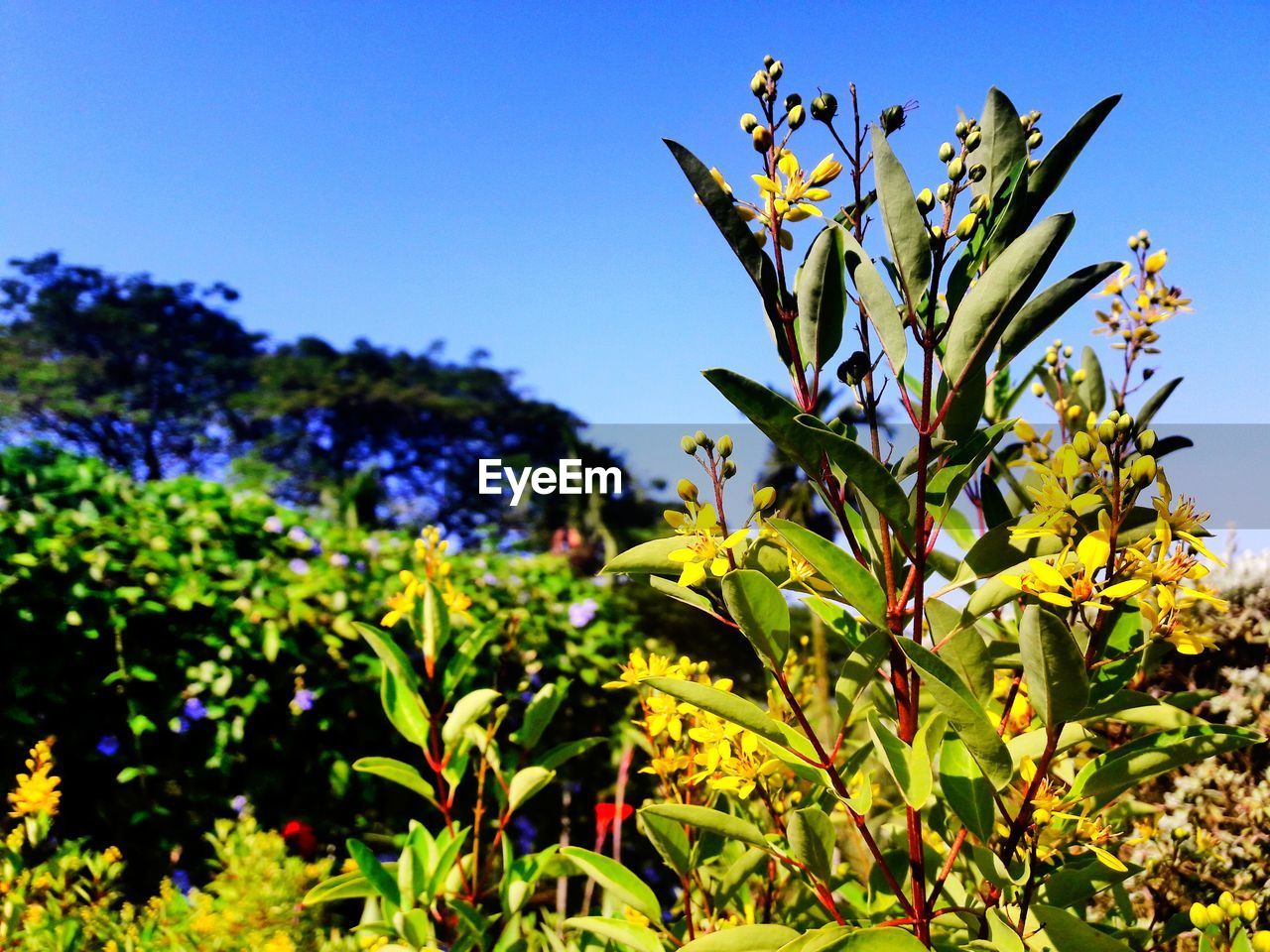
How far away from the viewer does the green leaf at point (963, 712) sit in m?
0.85

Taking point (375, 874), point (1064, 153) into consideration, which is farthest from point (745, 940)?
→ point (1064, 153)

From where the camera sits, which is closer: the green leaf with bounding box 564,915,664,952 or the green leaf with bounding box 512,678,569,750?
the green leaf with bounding box 564,915,664,952

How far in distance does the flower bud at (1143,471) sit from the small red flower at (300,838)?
293 centimetres

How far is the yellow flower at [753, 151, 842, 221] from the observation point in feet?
3.35

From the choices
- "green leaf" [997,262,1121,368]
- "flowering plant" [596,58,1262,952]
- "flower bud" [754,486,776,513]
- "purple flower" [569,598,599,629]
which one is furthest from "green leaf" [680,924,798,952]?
"purple flower" [569,598,599,629]

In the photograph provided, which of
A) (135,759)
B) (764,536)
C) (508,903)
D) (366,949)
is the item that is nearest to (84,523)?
(135,759)

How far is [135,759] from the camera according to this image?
3.21 m

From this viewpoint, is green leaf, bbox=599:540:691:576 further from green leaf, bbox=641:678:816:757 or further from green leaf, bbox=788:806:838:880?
green leaf, bbox=788:806:838:880

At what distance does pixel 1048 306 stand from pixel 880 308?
0.54ft

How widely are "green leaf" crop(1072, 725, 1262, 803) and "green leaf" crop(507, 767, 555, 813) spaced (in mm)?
832

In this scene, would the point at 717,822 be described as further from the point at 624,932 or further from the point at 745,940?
the point at 624,932

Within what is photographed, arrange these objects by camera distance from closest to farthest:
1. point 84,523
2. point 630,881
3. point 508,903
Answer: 1. point 630,881
2. point 508,903
3. point 84,523

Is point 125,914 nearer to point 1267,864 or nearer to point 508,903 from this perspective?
point 508,903

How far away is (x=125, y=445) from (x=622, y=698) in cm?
2909
